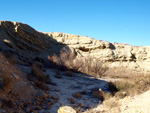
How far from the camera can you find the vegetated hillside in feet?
17.2

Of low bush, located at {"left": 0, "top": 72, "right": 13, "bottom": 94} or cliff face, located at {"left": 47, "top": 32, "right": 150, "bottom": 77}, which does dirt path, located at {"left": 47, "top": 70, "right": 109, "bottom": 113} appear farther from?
cliff face, located at {"left": 47, "top": 32, "right": 150, "bottom": 77}

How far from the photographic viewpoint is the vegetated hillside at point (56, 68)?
5.24 meters

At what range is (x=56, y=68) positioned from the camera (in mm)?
13977

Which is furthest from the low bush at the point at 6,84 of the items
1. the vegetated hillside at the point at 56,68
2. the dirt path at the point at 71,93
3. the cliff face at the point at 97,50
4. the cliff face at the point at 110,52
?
the cliff face at the point at 110,52

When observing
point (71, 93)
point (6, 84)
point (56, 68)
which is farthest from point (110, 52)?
point (6, 84)

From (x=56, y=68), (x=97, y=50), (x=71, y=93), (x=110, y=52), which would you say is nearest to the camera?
(x=71, y=93)

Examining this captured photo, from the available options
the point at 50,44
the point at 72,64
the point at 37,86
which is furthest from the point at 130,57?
the point at 37,86

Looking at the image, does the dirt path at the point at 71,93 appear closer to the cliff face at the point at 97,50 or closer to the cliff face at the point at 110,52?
the cliff face at the point at 97,50

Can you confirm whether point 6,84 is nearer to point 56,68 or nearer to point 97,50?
point 56,68

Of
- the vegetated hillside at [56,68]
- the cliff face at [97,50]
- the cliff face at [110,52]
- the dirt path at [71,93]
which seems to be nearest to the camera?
the vegetated hillside at [56,68]

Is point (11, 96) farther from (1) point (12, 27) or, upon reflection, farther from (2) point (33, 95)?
(1) point (12, 27)

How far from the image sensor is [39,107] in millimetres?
4723

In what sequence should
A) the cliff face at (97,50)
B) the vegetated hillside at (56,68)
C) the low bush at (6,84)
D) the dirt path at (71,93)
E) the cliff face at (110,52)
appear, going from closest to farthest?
the low bush at (6,84)
the vegetated hillside at (56,68)
the dirt path at (71,93)
the cliff face at (97,50)
the cliff face at (110,52)

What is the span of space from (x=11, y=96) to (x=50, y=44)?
23065 mm
